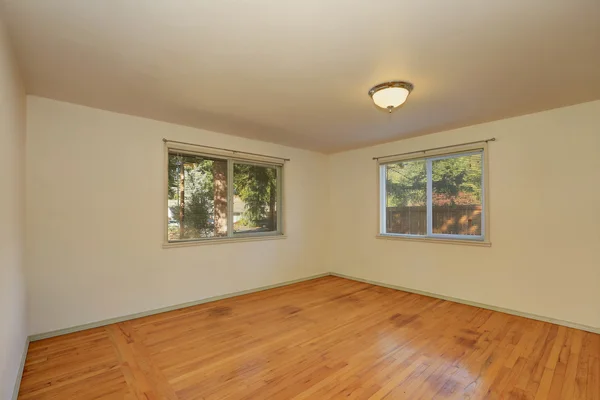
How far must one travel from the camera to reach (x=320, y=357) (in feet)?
8.02

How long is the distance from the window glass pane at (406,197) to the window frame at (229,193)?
1.80 metres

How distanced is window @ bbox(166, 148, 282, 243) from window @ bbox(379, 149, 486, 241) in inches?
74.3

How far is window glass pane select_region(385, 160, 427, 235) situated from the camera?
4418 millimetres

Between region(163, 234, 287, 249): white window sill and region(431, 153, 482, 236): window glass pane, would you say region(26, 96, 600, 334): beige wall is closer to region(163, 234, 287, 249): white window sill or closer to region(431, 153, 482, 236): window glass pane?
region(163, 234, 287, 249): white window sill

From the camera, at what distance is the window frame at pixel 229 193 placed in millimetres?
3625

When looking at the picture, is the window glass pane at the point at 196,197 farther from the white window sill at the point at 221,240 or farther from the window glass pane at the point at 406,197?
the window glass pane at the point at 406,197

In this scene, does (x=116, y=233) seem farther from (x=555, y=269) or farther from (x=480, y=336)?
(x=555, y=269)

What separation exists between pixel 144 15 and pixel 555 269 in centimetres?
438

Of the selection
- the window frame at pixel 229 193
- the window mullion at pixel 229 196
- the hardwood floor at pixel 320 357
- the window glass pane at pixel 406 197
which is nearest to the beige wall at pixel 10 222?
the hardwood floor at pixel 320 357

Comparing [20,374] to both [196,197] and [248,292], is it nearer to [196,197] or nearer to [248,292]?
[196,197]

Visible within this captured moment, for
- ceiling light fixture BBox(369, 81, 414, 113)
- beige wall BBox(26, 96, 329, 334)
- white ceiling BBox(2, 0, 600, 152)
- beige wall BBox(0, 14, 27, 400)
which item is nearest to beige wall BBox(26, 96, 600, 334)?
beige wall BBox(26, 96, 329, 334)

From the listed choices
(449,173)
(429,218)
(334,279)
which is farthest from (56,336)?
(449,173)

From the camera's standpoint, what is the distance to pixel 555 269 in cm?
317

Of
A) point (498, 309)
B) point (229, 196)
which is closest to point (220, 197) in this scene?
point (229, 196)
